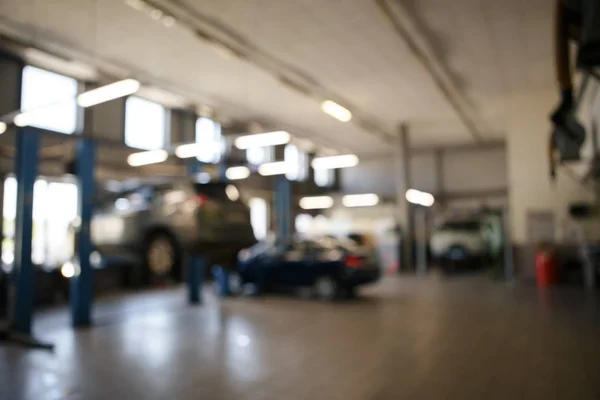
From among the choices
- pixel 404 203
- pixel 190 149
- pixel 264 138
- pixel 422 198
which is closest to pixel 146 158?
pixel 190 149

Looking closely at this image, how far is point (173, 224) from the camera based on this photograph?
642cm

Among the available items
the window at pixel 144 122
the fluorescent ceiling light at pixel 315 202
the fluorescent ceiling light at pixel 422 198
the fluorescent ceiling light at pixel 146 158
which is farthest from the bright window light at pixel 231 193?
the fluorescent ceiling light at pixel 315 202

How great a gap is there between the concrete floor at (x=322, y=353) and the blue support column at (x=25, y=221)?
22.4 inches

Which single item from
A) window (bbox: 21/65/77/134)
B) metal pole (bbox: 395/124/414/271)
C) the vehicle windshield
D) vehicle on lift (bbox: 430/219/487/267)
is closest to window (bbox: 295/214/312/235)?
metal pole (bbox: 395/124/414/271)

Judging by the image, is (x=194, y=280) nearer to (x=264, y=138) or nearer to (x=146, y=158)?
(x=264, y=138)

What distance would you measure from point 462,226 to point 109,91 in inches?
465

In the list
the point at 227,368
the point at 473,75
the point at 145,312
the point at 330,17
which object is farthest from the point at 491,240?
the point at 227,368

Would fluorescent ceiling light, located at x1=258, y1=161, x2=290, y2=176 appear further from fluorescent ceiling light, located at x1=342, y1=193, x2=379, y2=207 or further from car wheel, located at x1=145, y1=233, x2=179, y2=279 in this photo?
fluorescent ceiling light, located at x1=342, y1=193, x2=379, y2=207

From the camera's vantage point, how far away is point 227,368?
4.19 meters

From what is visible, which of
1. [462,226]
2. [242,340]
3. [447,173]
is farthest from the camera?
[447,173]

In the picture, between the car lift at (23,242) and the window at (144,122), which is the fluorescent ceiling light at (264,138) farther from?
the car lift at (23,242)

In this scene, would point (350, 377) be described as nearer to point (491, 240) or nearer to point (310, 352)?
point (310, 352)

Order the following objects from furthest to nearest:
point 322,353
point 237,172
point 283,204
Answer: point 237,172 < point 283,204 < point 322,353

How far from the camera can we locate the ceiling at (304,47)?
6773mm
